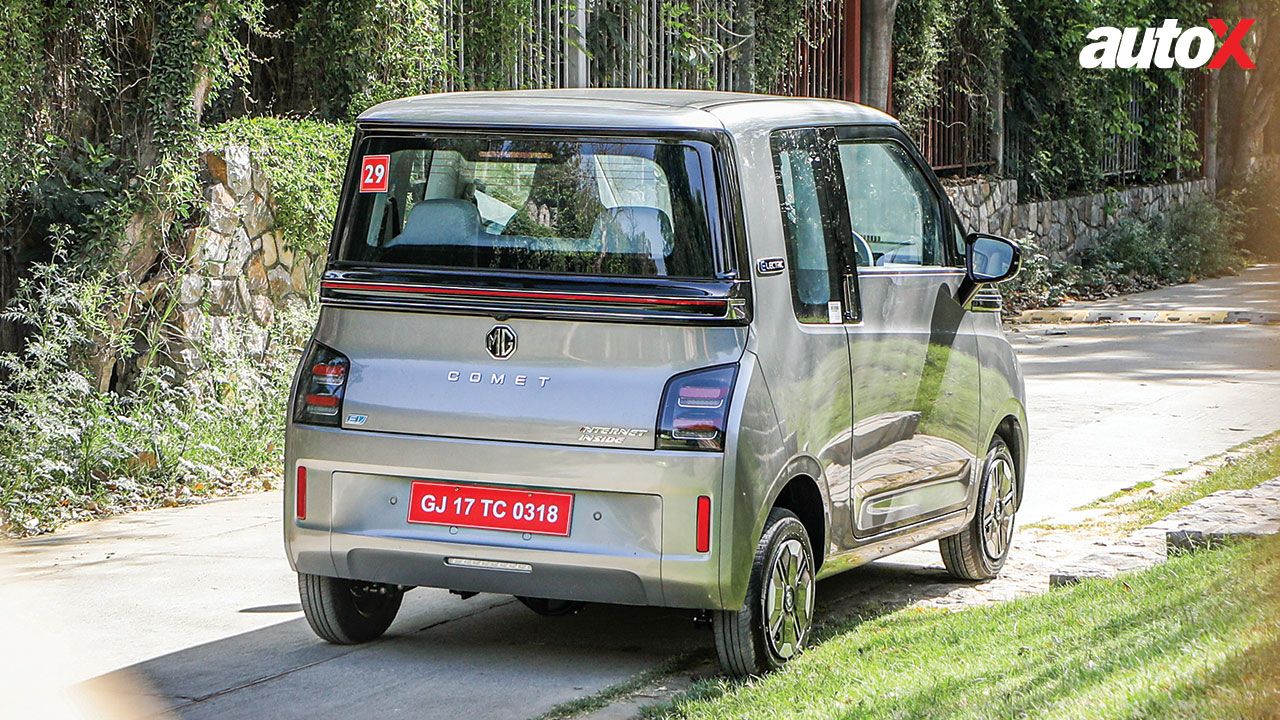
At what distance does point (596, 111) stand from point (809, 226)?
3.08 feet

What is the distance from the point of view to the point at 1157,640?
5.38m

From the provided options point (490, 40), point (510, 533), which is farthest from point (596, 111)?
point (490, 40)

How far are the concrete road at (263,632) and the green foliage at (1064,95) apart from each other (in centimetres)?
1397

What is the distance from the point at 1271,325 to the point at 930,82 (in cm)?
524

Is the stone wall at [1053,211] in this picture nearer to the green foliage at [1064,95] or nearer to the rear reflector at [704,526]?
the green foliage at [1064,95]

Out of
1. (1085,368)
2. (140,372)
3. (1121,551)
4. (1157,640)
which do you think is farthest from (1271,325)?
(1157,640)

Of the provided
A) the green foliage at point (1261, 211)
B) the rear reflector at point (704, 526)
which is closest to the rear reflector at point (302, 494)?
the rear reflector at point (704, 526)

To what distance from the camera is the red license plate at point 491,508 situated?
5.59m

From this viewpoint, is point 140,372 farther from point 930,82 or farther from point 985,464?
point 930,82

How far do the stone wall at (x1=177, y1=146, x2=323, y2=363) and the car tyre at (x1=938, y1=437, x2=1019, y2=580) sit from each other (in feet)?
16.7

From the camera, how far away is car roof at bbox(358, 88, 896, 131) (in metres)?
5.76

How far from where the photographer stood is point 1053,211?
24.3m

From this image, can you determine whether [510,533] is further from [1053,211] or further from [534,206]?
[1053,211]

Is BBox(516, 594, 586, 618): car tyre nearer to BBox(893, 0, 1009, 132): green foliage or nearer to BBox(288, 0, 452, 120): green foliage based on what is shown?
BBox(288, 0, 452, 120): green foliage
